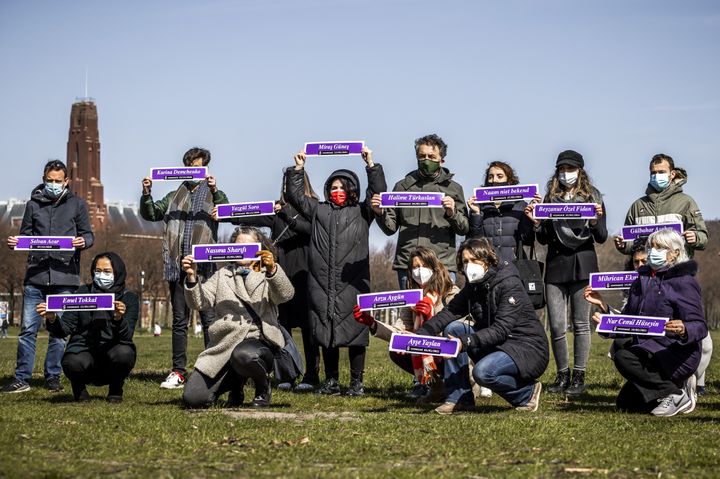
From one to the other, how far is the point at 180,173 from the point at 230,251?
2.51m

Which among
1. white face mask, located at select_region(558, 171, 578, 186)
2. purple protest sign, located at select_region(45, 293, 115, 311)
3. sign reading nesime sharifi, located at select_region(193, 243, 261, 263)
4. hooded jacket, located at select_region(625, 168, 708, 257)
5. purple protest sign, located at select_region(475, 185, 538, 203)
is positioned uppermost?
white face mask, located at select_region(558, 171, 578, 186)

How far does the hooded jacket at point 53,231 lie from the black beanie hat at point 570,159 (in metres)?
5.13

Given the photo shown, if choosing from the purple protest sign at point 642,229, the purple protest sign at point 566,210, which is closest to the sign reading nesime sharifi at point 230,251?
the purple protest sign at point 566,210

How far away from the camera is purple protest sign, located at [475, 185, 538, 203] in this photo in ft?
38.3

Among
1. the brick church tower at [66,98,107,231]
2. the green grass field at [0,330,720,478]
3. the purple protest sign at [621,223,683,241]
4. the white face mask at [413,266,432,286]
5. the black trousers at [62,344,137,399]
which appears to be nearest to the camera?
the green grass field at [0,330,720,478]

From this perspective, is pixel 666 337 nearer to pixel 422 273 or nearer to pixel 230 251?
pixel 422 273

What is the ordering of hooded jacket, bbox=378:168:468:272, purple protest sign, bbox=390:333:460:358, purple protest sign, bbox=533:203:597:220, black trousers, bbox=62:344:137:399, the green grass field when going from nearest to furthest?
the green grass field
purple protest sign, bbox=390:333:460:358
black trousers, bbox=62:344:137:399
purple protest sign, bbox=533:203:597:220
hooded jacket, bbox=378:168:468:272

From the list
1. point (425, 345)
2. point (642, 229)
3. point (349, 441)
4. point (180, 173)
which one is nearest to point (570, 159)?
point (642, 229)

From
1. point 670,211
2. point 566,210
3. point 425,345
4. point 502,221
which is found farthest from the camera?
point 502,221

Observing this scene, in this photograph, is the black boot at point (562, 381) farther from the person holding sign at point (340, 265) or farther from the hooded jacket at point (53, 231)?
the hooded jacket at point (53, 231)

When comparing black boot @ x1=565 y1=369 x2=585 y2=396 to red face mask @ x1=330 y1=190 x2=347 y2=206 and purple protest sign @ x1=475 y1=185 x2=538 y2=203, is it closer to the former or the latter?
purple protest sign @ x1=475 y1=185 x2=538 y2=203

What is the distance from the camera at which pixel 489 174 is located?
12.3 meters

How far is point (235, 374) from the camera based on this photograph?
421 inches

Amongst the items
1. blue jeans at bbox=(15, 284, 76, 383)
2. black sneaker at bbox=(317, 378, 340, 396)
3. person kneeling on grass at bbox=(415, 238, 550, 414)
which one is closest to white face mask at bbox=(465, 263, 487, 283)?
person kneeling on grass at bbox=(415, 238, 550, 414)
